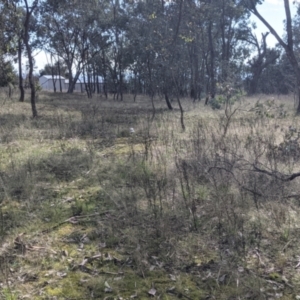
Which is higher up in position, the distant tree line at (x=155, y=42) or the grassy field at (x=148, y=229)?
the distant tree line at (x=155, y=42)

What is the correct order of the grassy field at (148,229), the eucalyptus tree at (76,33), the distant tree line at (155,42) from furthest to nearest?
the eucalyptus tree at (76,33) → the distant tree line at (155,42) → the grassy field at (148,229)

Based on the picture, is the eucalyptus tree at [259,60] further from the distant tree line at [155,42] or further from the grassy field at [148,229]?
the grassy field at [148,229]

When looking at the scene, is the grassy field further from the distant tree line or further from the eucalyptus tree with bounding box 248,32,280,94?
the eucalyptus tree with bounding box 248,32,280,94

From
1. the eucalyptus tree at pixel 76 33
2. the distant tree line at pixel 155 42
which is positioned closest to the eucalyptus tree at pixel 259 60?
the distant tree line at pixel 155 42

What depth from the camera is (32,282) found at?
3.08 meters

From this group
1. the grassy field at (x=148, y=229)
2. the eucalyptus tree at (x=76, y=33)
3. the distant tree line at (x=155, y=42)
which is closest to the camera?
the grassy field at (x=148, y=229)

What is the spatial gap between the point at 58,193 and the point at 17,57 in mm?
22156

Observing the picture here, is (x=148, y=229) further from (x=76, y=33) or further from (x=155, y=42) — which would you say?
(x=76, y=33)

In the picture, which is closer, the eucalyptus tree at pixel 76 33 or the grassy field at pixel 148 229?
the grassy field at pixel 148 229

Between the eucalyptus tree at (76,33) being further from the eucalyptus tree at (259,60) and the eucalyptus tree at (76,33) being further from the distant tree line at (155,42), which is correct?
the eucalyptus tree at (259,60)

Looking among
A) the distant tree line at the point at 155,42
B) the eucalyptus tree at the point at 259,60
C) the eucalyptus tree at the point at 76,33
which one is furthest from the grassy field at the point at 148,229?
the eucalyptus tree at the point at 259,60

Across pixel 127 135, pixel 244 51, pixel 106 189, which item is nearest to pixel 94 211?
pixel 106 189

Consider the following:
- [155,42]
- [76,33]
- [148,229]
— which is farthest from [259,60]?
[148,229]

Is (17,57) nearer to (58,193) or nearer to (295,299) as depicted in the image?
(58,193)
